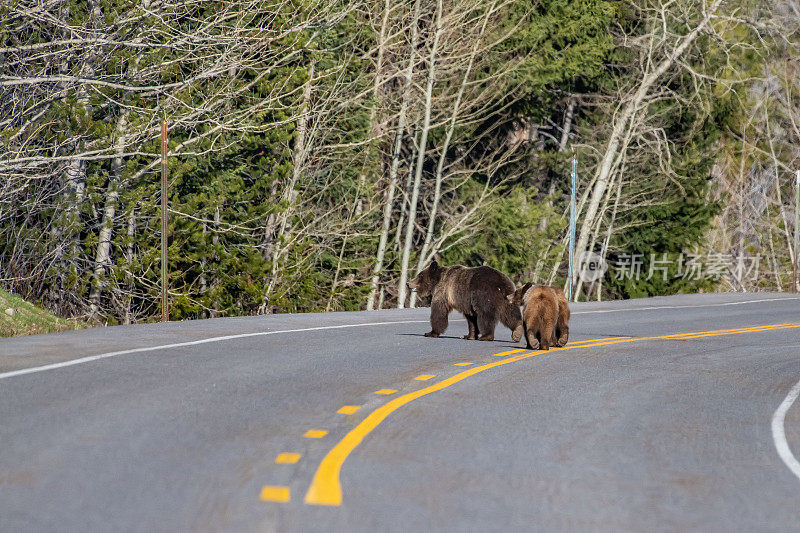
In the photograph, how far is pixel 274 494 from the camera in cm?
705

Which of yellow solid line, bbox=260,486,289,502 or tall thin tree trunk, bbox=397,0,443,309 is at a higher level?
tall thin tree trunk, bbox=397,0,443,309

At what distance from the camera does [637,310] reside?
24094 mm

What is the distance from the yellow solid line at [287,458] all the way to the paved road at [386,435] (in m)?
0.03

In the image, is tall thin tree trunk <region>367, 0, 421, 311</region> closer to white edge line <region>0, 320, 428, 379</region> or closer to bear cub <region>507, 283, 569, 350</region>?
white edge line <region>0, 320, 428, 379</region>

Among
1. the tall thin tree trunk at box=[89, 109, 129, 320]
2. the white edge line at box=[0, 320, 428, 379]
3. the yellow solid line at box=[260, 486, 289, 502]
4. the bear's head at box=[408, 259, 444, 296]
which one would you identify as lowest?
the yellow solid line at box=[260, 486, 289, 502]

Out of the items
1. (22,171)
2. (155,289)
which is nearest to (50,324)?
(22,171)

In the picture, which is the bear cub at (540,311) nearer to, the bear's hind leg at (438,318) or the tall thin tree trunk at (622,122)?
the bear's hind leg at (438,318)

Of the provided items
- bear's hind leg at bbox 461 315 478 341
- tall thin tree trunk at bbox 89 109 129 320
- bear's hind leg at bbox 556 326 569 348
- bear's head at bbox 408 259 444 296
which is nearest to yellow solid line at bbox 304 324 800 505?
bear's hind leg at bbox 556 326 569 348

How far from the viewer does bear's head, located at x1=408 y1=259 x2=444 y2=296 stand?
16.6 metres

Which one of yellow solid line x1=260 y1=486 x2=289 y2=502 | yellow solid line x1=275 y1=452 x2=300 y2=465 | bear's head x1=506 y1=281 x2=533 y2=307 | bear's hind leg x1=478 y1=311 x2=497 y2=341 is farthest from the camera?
bear's hind leg x1=478 y1=311 x2=497 y2=341

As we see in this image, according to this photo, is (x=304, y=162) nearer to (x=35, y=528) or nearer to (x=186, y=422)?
(x=186, y=422)

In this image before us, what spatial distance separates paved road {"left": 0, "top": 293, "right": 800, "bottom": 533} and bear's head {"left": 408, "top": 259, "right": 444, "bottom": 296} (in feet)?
2.74

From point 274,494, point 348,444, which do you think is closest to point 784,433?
point 348,444

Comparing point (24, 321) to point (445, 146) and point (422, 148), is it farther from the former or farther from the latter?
point (445, 146)
